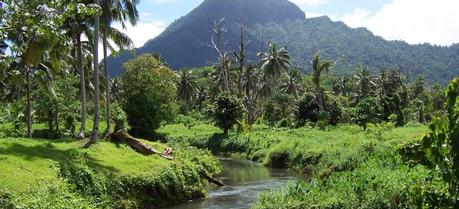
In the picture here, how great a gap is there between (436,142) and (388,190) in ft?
41.0

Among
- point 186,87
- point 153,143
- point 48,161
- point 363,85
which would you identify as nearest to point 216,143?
point 153,143

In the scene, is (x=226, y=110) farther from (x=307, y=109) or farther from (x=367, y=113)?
(x=367, y=113)

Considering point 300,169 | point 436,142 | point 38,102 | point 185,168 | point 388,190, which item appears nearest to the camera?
point 436,142

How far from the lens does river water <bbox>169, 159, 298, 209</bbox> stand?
26.4m

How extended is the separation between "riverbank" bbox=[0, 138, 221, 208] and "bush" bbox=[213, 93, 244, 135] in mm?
27863

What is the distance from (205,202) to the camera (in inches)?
1067

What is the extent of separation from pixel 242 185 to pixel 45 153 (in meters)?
14.4

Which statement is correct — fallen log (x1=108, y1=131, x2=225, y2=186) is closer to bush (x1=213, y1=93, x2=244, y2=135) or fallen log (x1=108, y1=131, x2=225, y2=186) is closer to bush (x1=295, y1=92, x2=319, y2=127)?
bush (x1=213, y1=93, x2=244, y2=135)

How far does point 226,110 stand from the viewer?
199 ft

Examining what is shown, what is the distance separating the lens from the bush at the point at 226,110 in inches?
2375

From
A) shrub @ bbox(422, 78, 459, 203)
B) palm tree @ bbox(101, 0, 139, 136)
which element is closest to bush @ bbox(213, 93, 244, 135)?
palm tree @ bbox(101, 0, 139, 136)

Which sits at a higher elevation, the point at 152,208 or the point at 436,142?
the point at 436,142

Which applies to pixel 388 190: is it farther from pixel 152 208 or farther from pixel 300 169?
pixel 300 169

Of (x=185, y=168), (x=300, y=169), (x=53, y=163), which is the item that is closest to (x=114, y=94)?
(x=300, y=169)
